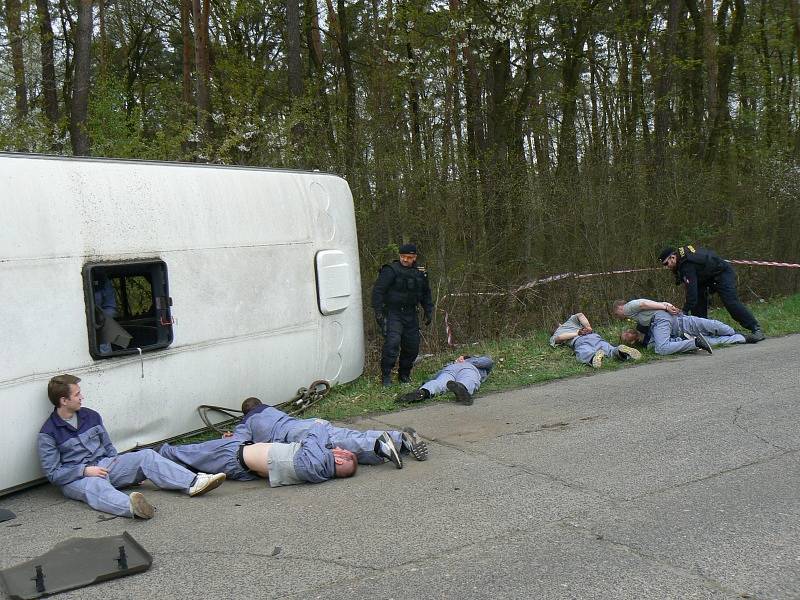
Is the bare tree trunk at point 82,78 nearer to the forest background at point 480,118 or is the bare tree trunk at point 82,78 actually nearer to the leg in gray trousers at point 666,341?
the forest background at point 480,118

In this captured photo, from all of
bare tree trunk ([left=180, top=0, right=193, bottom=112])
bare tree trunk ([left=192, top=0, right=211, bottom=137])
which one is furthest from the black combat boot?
bare tree trunk ([left=180, top=0, right=193, bottom=112])

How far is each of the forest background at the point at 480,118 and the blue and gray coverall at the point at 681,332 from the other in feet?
9.75

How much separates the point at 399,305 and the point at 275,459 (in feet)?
→ 12.3

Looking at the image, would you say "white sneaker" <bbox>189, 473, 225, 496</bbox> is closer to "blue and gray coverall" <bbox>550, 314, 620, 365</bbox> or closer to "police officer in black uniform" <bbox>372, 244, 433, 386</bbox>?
"police officer in black uniform" <bbox>372, 244, 433, 386</bbox>

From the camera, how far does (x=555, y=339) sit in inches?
441

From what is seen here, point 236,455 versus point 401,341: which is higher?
point 401,341

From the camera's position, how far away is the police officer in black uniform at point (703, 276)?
1128 cm

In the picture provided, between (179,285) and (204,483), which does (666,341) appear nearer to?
(179,285)

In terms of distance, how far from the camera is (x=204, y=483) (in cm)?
574

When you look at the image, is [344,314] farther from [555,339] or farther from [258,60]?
[258,60]

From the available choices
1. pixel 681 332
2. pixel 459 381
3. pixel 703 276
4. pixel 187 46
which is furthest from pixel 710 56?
pixel 459 381

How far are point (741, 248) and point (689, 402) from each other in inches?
407

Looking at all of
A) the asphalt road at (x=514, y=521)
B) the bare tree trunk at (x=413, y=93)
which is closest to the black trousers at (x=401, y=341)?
the asphalt road at (x=514, y=521)

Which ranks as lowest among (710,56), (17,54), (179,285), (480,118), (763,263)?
(763,263)
